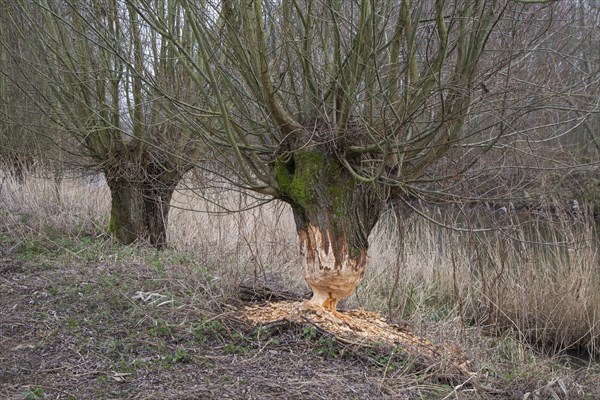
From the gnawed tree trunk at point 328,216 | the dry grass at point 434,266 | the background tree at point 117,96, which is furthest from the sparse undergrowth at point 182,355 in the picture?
the background tree at point 117,96

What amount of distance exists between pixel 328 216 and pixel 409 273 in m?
3.65

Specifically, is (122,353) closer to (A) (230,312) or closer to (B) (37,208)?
(A) (230,312)

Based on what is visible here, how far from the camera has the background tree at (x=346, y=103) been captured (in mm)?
3482

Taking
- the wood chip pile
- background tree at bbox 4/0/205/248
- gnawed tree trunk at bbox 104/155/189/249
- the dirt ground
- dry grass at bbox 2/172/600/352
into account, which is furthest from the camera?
gnawed tree trunk at bbox 104/155/189/249

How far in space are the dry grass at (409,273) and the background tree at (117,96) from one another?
40 cm

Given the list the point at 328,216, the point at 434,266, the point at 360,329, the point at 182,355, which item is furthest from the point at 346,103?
the point at 434,266

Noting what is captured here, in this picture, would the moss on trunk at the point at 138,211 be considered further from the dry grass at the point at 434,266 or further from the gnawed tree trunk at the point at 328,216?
the gnawed tree trunk at the point at 328,216

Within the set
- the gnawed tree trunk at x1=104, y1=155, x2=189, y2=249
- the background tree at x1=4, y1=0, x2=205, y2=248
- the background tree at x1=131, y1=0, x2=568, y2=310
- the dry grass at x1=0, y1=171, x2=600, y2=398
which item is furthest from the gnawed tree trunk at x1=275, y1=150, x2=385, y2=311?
the gnawed tree trunk at x1=104, y1=155, x2=189, y2=249

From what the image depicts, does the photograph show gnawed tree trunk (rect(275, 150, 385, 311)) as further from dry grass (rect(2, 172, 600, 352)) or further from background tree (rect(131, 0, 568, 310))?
dry grass (rect(2, 172, 600, 352))

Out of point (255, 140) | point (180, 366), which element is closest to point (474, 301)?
point (255, 140)

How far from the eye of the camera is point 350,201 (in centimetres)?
399

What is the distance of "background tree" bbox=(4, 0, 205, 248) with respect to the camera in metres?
5.85

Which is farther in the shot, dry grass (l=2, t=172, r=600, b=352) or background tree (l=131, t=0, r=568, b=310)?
dry grass (l=2, t=172, r=600, b=352)

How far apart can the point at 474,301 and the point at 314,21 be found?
4.06 m
